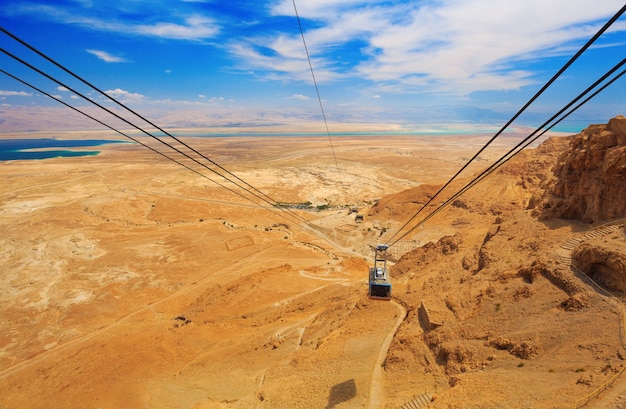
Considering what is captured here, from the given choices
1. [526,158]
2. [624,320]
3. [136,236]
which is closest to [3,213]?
[136,236]

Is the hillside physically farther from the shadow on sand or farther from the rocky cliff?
the shadow on sand

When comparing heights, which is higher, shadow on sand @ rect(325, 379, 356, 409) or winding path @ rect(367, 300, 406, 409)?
winding path @ rect(367, 300, 406, 409)

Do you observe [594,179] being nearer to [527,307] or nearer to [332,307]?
[527,307]

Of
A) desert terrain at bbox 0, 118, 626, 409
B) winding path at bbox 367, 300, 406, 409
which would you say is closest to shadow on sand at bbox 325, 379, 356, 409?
desert terrain at bbox 0, 118, 626, 409

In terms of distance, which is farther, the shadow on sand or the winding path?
the shadow on sand

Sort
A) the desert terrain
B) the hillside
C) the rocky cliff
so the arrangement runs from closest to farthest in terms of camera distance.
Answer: the hillside → the desert terrain → the rocky cliff

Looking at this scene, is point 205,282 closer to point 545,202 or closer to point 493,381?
point 493,381

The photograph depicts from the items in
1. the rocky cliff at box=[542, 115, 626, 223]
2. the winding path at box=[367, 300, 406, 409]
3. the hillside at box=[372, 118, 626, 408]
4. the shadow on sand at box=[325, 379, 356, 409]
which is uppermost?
the rocky cliff at box=[542, 115, 626, 223]
